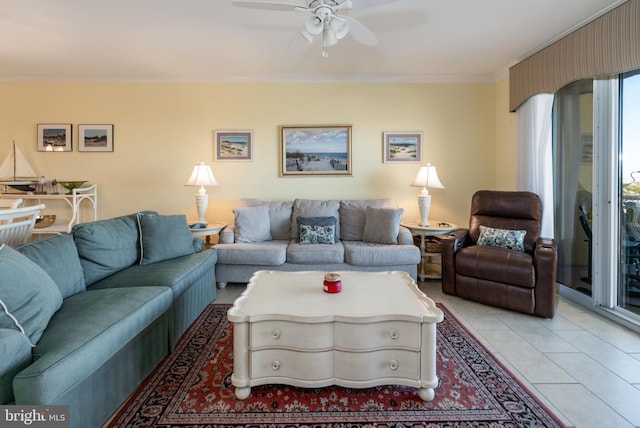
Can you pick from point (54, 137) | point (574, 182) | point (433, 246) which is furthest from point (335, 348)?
point (54, 137)

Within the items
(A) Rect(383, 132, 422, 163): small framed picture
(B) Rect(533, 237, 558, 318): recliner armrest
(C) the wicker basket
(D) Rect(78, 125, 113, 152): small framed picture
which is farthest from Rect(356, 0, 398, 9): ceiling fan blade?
(D) Rect(78, 125, 113, 152): small framed picture

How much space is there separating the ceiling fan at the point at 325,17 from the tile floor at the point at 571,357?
250cm

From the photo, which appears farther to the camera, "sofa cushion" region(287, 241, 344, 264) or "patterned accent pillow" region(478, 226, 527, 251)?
"sofa cushion" region(287, 241, 344, 264)

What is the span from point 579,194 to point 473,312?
162cm

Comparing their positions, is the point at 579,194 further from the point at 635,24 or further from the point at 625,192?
the point at 635,24

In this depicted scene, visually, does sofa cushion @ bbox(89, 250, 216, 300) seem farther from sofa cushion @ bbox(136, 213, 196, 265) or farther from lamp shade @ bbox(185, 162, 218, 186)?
lamp shade @ bbox(185, 162, 218, 186)

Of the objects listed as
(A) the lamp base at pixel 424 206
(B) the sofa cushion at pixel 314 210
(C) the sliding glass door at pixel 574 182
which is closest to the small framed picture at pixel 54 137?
(B) the sofa cushion at pixel 314 210

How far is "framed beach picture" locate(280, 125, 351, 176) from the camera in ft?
13.8

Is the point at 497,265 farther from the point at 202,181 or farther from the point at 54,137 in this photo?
the point at 54,137

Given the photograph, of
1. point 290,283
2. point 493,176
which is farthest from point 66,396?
point 493,176

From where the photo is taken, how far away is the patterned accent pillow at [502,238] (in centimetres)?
310

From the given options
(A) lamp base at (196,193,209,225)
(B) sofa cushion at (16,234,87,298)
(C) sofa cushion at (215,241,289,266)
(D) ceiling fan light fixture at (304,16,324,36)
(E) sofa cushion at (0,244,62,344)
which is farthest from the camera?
(A) lamp base at (196,193,209,225)

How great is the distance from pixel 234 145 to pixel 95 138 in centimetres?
186

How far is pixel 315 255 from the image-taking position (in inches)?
132
